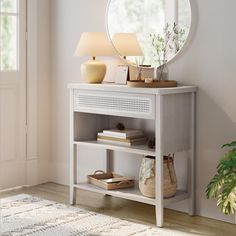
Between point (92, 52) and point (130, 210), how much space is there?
1213 millimetres

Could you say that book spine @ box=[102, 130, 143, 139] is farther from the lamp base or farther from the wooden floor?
the wooden floor

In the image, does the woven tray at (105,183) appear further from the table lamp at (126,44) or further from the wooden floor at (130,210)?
the table lamp at (126,44)

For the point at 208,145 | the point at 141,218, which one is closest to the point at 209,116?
the point at 208,145

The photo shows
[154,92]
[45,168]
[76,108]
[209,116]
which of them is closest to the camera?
[154,92]

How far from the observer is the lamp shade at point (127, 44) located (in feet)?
13.8

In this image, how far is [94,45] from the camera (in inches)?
166

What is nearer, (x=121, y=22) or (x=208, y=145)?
(x=208, y=145)

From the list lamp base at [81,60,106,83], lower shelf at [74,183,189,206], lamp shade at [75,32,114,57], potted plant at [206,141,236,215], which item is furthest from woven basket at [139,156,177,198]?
lamp shade at [75,32,114,57]

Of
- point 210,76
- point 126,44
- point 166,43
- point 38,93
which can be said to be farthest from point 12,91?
point 210,76

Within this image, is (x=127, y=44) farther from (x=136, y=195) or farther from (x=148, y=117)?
(x=136, y=195)

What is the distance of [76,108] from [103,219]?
87 cm

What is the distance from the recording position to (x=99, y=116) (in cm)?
445

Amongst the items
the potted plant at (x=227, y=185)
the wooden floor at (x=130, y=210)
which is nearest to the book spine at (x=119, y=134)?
the wooden floor at (x=130, y=210)

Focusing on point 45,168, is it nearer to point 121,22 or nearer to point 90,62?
point 90,62
